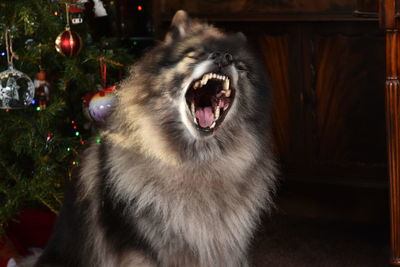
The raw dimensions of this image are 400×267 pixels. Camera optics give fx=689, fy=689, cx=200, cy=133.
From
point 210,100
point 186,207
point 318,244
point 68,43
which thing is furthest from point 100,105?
point 318,244

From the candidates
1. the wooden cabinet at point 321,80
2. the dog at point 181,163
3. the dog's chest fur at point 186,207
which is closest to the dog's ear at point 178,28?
the dog at point 181,163

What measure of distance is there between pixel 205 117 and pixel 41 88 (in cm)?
93

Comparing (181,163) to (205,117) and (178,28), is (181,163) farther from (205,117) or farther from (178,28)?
(178,28)

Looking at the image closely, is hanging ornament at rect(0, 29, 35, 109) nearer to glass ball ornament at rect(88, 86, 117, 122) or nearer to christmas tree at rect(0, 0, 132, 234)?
christmas tree at rect(0, 0, 132, 234)

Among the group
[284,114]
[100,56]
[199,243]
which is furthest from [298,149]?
[199,243]

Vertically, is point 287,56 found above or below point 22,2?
below

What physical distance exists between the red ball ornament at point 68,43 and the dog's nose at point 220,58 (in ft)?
2.71

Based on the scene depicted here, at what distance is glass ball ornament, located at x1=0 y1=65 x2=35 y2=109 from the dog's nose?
0.89 m

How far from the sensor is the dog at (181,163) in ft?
6.62

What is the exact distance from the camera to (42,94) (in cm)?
275

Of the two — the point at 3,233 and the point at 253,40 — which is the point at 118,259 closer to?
the point at 3,233

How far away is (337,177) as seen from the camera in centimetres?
319

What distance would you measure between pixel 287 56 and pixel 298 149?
1.45ft

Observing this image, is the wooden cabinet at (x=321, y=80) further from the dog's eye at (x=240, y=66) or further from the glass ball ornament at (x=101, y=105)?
the dog's eye at (x=240, y=66)
